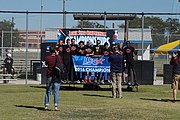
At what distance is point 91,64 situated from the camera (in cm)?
2217

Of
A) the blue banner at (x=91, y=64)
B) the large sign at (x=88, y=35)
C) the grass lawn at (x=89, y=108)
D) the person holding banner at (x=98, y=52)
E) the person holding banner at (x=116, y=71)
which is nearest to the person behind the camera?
the grass lawn at (x=89, y=108)

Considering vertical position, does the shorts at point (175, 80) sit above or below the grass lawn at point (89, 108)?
above

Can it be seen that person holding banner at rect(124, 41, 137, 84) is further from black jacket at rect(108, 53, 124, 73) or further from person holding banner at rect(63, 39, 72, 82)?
black jacket at rect(108, 53, 124, 73)

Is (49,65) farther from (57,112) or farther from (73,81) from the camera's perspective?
(73,81)

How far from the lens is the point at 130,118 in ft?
42.0

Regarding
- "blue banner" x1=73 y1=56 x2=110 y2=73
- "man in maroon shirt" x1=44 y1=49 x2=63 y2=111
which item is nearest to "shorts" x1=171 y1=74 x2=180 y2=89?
"man in maroon shirt" x1=44 y1=49 x2=63 y2=111

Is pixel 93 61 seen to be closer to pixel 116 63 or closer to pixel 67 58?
pixel 67 58

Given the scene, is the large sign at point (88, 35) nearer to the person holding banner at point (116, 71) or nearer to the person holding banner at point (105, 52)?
the person holding banner at point (105, 52)

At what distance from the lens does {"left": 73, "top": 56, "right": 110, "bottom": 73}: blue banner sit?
2212 centimetres

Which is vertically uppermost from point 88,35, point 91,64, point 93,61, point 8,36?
point 8,36

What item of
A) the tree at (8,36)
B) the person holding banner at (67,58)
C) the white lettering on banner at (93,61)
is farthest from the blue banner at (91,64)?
the tree at (8,36)

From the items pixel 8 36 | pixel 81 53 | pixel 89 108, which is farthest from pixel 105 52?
pixel 8 36

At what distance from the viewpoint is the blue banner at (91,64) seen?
2212 centimetres

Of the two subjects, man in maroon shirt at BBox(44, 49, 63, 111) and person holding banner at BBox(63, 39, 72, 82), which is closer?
man in maroon shirt at BBox(44, 49, 63, 111)
